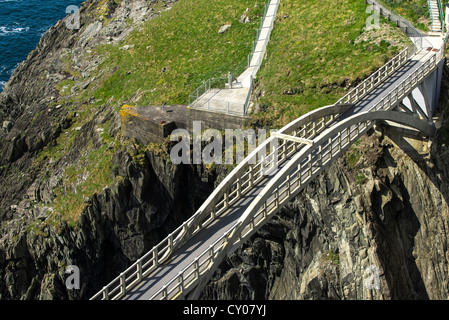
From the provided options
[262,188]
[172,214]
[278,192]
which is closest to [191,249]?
[278,192]

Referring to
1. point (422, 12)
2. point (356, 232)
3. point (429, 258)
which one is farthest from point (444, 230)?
point (422, 12)

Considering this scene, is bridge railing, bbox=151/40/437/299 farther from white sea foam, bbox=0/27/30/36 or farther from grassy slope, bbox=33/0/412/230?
white sea foam, bbox=0/27/30/36

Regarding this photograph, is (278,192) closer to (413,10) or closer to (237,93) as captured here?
(237,93)

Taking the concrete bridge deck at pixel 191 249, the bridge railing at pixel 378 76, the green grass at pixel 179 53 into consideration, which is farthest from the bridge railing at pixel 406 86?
the green grass at pixel 179 53

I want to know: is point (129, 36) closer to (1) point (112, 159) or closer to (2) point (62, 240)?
(1) point (112, 159)

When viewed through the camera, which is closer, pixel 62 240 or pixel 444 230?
pixel 444 230

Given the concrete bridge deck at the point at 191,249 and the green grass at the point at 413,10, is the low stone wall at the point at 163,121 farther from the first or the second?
the green grass at the point at 413,10
